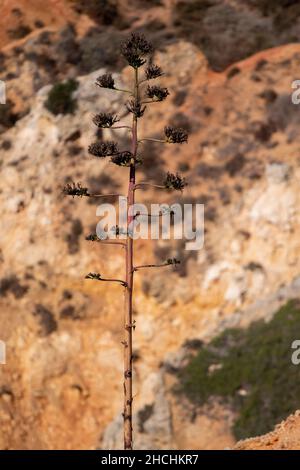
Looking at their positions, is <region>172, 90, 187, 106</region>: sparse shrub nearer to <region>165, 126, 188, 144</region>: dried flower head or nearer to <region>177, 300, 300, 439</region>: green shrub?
<region>177, 300, 300, 439</region>: green shrub

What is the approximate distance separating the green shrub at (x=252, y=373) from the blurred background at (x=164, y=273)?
70 mm

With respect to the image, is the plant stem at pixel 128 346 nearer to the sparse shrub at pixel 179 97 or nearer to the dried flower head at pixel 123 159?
the dried flower head at pixel 123 159

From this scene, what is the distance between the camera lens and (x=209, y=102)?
4556cm

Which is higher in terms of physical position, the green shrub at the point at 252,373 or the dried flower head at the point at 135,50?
the dried flower head at the point at 135,50

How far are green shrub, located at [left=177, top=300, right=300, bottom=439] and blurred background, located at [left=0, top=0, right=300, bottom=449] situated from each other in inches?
2.8

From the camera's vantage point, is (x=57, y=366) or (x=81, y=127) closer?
(x=57, y=366)

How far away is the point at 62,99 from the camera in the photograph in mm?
46438

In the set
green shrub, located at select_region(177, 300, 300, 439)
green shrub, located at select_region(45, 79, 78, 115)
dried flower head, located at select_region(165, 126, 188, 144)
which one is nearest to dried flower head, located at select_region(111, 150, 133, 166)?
dried flower head, located at select_region(165, 126, 188, 144)

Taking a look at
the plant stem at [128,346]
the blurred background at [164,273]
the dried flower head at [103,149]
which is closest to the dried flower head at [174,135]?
the plant stem at [128,346]

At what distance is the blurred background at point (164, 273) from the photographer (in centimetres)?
3684

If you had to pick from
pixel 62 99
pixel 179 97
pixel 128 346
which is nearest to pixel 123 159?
pixel 128 346
